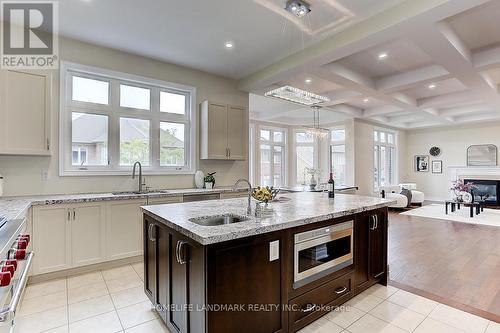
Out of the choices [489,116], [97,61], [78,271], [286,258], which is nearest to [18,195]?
[78,271]

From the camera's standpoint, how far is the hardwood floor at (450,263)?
2.64 metres

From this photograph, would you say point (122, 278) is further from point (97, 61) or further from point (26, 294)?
point (97, 61)

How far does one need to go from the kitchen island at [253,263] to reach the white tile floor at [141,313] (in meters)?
0.15

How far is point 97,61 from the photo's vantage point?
3.75 meters

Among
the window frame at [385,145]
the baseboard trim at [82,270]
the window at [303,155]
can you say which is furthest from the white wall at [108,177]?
the window frame at [385,145]

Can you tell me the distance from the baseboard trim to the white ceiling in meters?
2.97

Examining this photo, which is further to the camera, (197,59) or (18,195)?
(197,59)

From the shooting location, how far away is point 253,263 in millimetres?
1741

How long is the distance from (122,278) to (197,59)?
3.32 meters

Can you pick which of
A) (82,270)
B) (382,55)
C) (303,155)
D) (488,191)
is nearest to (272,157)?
(303,155)

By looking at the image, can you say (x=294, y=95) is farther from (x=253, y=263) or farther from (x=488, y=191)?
(x=488, y=191)

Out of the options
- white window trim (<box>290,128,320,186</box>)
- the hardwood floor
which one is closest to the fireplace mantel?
the hardwood floor

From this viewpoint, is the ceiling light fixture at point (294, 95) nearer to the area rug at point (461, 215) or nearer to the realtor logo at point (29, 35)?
the realtor logo at point (29, 35)

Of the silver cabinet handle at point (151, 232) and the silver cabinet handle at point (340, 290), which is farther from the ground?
the silver cabinet handle at point (151, 232)
